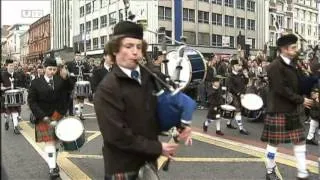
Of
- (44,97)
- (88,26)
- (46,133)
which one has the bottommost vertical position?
(46,133)

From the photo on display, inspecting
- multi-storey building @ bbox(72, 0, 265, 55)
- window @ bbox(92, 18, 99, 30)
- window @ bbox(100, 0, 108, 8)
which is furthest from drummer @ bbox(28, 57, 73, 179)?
window @ bbox(92, 18, 99, 30)

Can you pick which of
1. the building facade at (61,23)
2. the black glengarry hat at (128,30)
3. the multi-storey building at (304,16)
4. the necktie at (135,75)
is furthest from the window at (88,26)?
the necktie at (135,75)

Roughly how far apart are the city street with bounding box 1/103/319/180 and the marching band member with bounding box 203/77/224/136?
38 cm

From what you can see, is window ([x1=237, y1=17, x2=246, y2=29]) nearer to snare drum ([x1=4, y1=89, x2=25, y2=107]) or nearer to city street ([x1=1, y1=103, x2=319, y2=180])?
snare drum ([x1=4, y1=89, x2=25, y2=107])

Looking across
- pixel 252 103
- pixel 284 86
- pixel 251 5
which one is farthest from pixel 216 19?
pixel 284 86

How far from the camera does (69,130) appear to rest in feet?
20.7

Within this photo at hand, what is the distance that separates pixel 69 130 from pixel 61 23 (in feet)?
279

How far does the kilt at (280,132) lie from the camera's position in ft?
20.9

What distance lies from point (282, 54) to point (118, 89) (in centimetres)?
348

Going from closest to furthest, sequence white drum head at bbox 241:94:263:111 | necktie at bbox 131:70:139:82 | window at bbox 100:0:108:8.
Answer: necktie at bbox 131:70:139:82 < white drum head at bbox 241:94:263:111 < window at bbox 100:0:108:8

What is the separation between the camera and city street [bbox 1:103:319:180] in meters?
7.09

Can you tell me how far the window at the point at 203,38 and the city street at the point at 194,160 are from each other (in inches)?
1942

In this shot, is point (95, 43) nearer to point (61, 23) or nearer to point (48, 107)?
point (61, 23)

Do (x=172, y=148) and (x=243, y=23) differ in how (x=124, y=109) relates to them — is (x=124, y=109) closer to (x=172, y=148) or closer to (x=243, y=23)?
(x=172, y=148)
